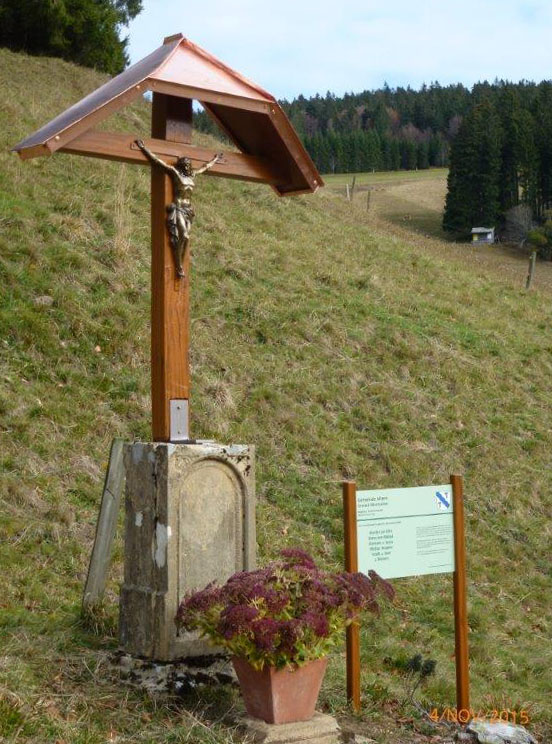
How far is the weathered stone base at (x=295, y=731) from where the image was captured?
462 cm

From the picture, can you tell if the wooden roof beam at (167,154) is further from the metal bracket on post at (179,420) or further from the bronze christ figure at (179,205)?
the metal bracket on post at (179,420)

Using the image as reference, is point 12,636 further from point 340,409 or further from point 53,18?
point 53,18

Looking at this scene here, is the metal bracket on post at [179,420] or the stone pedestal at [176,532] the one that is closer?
the stone pedestal at [176,532]

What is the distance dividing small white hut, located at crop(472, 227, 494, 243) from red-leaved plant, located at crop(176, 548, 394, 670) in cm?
5442

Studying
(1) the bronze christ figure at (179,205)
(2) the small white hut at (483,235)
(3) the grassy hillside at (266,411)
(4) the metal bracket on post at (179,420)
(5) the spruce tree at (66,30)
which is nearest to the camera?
(4) the metal bracket on post at (179,420)

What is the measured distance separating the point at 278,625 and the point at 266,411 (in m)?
6.51

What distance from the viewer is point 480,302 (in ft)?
60.8

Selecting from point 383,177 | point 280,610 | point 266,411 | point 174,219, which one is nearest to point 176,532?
point 280,610

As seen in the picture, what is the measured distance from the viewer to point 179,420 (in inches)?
221

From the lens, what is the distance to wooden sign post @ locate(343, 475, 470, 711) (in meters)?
5.70

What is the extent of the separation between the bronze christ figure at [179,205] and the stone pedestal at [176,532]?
3.94ft

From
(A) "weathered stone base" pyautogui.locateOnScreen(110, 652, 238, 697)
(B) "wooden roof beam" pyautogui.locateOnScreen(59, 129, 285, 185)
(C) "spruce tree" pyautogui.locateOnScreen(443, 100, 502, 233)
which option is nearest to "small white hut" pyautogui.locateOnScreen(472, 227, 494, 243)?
(C) "spruce tree" pyautogui.locateOnScreen(443, 100, 502, 233)

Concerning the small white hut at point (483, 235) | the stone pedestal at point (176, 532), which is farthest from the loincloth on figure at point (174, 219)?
the small white hut at point (483, 235)

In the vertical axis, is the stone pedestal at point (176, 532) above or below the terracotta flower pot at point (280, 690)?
above
